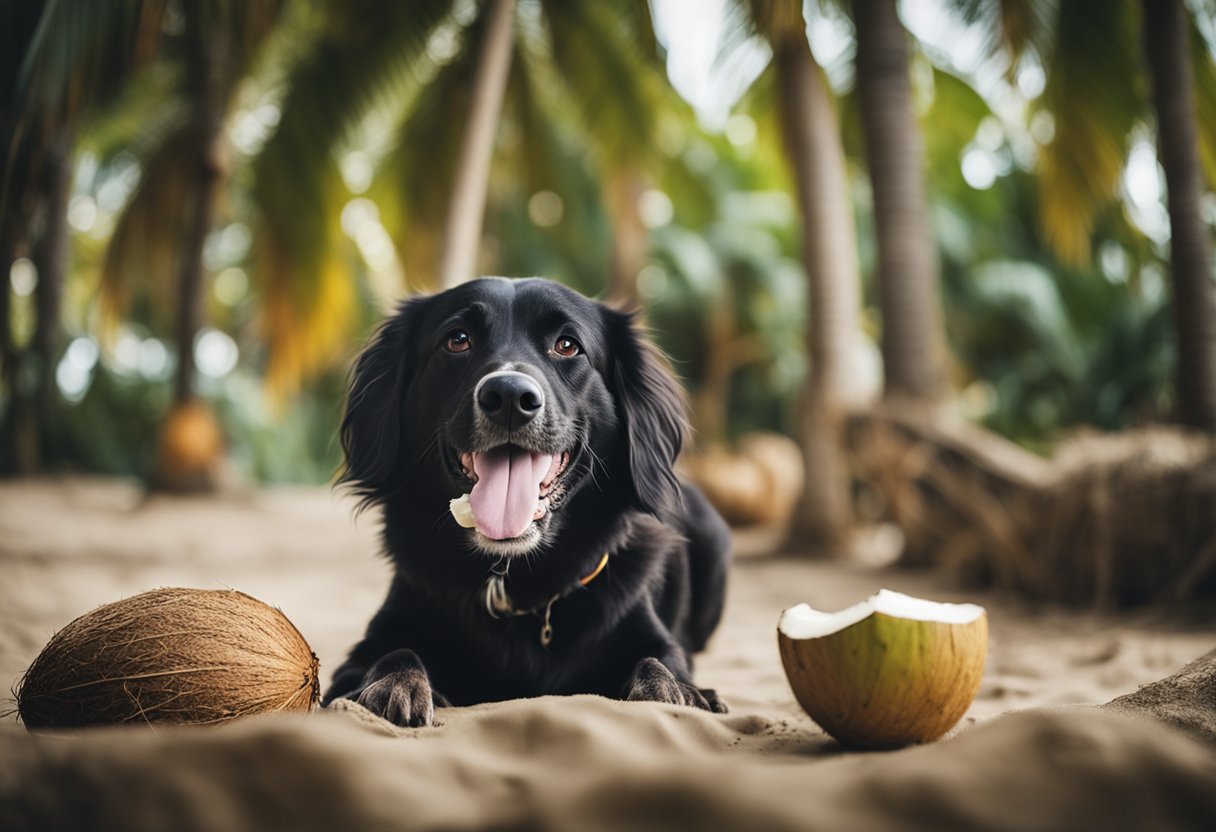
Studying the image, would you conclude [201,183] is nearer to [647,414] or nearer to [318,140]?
[318,140]

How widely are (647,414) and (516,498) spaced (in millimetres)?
685

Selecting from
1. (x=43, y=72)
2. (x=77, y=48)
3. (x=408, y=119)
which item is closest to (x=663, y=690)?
(x=43, y=72)

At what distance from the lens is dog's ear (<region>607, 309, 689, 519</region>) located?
105 inches

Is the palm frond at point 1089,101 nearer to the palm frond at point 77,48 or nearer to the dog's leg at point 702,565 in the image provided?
the dog's leg at point 702,565

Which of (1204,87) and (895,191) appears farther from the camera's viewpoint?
(1204,87)

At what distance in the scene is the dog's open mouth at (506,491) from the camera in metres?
2.23

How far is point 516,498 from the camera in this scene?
2281mm

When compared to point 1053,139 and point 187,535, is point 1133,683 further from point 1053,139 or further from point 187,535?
point 187,535

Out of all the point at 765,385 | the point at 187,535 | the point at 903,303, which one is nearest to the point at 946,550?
the point at 903,303

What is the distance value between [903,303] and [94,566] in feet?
20.9

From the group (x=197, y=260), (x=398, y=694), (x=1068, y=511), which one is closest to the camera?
(x=398, y=694)

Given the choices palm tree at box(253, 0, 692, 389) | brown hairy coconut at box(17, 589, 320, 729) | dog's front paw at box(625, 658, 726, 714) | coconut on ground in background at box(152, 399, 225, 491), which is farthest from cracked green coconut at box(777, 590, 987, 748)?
coconut on ground in background at box(152, 399, 225, 491)

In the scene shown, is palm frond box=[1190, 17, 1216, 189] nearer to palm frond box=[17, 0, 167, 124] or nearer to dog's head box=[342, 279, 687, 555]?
dog's head box=[342, 279, 687, 555]

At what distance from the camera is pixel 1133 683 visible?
2.93 metres
